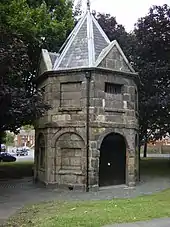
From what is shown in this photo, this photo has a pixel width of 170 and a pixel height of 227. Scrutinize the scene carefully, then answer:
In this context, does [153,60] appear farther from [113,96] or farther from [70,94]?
[70,94]

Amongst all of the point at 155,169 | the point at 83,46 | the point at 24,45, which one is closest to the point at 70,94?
the point at 83,46

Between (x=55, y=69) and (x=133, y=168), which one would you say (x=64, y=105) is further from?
(x=133, y=168)

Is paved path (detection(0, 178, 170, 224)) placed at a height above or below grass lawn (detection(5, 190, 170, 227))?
below

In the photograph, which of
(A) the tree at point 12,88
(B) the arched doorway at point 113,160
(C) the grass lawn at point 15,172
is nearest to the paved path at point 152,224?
(A) the tree at point 12,88

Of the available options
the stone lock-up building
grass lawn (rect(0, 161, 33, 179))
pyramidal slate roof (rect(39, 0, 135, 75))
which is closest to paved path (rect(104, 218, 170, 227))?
the stone lock-up building

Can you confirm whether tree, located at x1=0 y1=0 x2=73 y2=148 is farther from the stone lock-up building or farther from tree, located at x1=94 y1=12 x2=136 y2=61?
tree, located at x1=94 y1=12 x2=136 y2=61

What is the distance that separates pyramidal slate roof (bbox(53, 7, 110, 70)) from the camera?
2019 centimetres

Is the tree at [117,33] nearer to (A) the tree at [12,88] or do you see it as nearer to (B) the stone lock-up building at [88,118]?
(B) the stone lock-up building at [88,118]

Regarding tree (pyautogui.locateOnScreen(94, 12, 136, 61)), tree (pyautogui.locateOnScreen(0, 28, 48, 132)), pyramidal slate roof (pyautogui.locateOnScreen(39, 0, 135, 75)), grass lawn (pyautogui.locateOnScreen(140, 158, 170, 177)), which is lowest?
grass lawn (pyautogui.locateOnScreen(140, 158, 170, 177))

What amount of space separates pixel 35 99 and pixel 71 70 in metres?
4.09

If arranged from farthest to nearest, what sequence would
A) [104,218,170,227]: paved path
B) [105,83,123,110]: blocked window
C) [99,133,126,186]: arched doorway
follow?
1. [99,133,126,186]: arched doorway
2. [105,83,123,110]: blocked window
3. [104,218,170,227]: paved path

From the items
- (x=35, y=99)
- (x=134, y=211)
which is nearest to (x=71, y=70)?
(x=35, y=99)

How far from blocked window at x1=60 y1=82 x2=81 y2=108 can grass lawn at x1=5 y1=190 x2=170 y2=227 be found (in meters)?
7.23

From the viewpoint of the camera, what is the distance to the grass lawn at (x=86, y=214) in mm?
9781
